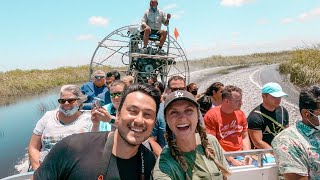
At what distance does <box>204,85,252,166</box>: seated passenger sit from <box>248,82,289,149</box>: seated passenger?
0.17 m

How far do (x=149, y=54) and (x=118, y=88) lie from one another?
731 centimetres

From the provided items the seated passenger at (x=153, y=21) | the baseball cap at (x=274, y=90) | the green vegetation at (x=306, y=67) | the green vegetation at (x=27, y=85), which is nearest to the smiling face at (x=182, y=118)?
the baseball cap at (x=274, y=90)

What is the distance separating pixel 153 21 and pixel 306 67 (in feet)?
22.1

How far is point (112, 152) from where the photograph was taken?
176 centimetres

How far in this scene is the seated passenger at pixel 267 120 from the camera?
3.77m

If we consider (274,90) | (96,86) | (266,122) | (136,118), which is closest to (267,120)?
(266,122)

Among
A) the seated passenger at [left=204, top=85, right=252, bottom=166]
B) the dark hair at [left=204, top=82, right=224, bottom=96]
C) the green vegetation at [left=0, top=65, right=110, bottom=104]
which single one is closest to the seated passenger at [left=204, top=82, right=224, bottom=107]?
the dark hair at [left=204, top=82, right=224, bottom=96]

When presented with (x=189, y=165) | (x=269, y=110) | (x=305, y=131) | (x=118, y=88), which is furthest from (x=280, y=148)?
(x=118, y=88)

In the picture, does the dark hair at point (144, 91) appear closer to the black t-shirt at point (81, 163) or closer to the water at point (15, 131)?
the black t-shirt at point (81, 163)

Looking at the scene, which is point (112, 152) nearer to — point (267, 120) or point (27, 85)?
point (267, 120)

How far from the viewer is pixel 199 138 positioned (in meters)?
2.14

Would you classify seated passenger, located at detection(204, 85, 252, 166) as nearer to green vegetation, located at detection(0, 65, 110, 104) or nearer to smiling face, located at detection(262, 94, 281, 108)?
smiling face, located at detection(262, 94, 281, 108)

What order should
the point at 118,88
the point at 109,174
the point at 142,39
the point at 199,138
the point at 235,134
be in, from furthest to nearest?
the point at 142,39 → the point at 235,134 → the point at 118,88 → the point at 199,138 → the point at 109,174

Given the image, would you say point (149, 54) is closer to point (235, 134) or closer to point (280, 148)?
point (235, 134)
